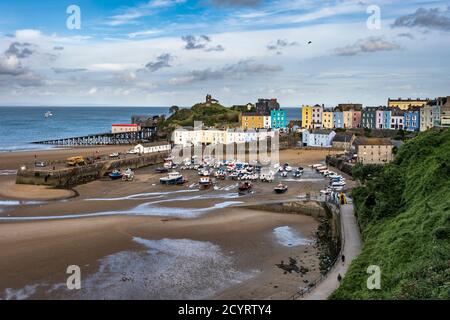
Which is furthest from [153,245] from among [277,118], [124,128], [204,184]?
[124,128]

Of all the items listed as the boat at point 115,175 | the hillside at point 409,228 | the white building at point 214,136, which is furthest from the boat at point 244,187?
the white building at point 214,136

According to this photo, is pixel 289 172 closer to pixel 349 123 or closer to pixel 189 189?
pixel 189 189

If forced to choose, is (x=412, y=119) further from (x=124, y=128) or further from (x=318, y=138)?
(x=124, y=128)

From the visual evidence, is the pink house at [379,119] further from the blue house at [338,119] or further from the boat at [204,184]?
the boat at [204,184]

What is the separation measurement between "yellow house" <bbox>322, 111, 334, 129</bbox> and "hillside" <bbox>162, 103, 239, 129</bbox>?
15.3m

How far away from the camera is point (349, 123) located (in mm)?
79312

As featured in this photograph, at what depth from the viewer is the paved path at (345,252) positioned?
13.5 metres

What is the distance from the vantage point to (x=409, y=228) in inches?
586

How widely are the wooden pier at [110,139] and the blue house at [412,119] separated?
39774 millimetres

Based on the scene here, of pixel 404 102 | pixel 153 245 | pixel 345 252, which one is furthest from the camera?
pixel 404 102

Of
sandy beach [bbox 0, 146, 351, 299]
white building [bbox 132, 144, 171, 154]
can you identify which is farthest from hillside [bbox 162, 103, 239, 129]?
sandy beach [bbox 0, 146, 351, 299]

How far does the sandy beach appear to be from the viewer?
52.2 feet

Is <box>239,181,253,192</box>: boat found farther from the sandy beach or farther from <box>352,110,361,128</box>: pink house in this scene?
<box>352,110,361,128</box>: pink house

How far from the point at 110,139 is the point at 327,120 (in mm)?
36928
